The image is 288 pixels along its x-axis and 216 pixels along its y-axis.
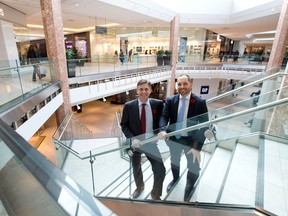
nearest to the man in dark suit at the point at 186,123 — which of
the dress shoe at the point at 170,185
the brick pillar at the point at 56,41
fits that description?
the dress shoe at the point at 170,185

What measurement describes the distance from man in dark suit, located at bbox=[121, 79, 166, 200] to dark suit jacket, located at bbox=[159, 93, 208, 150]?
0.48ft

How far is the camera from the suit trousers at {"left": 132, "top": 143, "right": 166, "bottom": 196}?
2.36m

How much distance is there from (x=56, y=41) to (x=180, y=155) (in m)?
5.80

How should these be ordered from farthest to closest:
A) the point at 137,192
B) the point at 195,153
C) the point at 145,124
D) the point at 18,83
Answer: the point at 18,83
the point at 137,192
the point at 145,124
the point at 195,153

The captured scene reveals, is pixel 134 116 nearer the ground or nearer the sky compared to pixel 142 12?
nearer the ground

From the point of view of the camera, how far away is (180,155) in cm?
237

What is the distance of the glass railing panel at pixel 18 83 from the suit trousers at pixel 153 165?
2766 mm

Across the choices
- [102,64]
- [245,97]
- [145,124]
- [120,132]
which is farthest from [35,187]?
[102,64]

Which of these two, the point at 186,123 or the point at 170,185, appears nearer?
the point at 186,123

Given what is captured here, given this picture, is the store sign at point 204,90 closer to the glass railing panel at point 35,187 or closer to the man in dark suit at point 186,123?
the man in dark suit at point 186,123

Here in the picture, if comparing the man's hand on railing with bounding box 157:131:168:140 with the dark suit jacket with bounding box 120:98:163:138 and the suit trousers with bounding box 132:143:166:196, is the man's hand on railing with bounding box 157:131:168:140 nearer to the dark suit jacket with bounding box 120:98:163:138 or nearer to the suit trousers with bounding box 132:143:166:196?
the suit trousers with bounding box 132:143:166:196

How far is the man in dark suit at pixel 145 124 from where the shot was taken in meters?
2.35

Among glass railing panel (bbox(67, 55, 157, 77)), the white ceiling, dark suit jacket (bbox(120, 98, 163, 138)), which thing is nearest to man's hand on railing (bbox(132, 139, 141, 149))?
dark suit jacket (bbox(120, 98, 163, 138))

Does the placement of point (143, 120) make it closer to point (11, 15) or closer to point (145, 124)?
point (145, 124)
